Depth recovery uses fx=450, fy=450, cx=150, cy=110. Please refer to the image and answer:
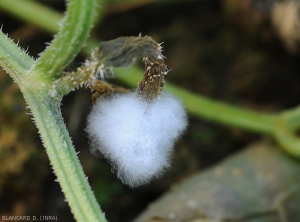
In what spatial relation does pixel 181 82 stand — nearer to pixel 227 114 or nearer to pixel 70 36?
pixel 227 114

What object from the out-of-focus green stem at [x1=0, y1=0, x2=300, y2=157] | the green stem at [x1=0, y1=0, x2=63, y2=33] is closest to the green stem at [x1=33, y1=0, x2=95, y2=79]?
the out-of-focus green stem at [x1=0, y1=0, x2=300, y2=157]

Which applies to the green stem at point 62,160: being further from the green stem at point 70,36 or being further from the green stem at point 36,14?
the green stem at point 36,14

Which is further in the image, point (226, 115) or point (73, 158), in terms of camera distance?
point (226, 115)

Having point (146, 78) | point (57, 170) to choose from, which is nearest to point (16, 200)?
point (57, 170)

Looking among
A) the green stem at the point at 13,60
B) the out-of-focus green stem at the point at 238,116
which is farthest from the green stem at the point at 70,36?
the out-of-focus green stem at the point at 238,116

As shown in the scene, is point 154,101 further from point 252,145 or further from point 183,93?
point 252,145

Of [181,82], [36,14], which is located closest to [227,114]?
[181,82]

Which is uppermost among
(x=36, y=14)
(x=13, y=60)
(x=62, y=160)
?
(x=36, y=14)
